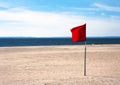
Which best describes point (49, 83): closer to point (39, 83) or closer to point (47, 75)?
point (39, 83)

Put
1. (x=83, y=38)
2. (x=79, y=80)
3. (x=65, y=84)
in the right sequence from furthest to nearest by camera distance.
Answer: (x=83, y=38) < (x=79, y=80) < (x=65, y=84)

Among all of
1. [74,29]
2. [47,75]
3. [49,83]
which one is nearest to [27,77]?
[47,75]

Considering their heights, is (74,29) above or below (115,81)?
above

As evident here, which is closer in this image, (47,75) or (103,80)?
(103,80)

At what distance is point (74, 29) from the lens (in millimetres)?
13984

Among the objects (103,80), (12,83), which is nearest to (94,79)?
(103,80)

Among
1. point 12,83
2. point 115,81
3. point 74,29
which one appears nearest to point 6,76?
point 12,83

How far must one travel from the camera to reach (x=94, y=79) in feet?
43.5

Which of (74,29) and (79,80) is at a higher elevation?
(74,29)

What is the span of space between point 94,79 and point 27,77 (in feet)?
11.2

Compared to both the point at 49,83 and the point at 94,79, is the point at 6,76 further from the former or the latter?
the point at 94,79

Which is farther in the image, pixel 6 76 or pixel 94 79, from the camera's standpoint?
pixel 6 76

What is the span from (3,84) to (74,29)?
4443 mm

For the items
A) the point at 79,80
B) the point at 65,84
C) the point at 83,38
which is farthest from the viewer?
the point at 83,38
